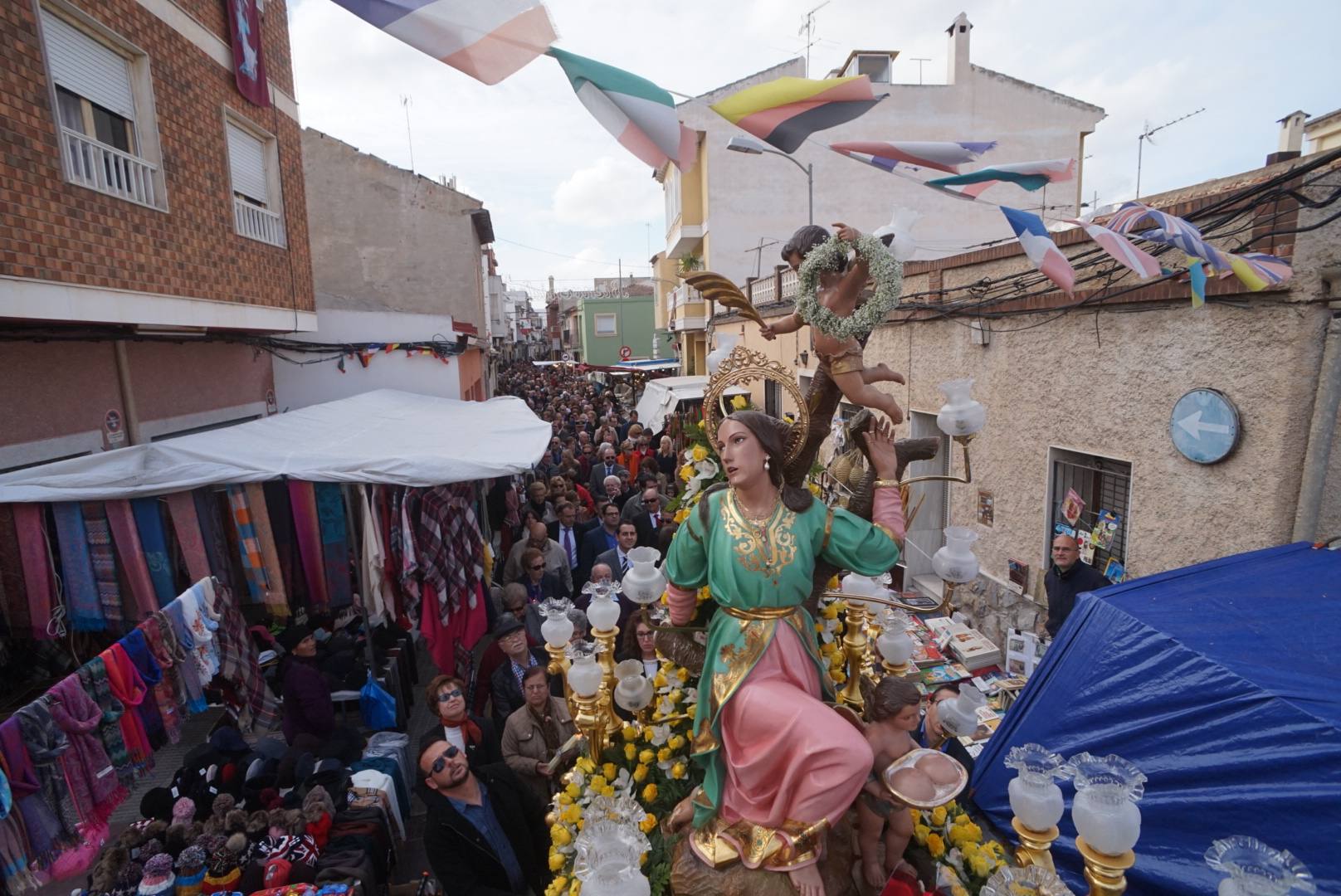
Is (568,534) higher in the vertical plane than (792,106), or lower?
lower

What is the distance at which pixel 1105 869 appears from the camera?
2121mm

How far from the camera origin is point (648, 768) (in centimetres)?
343

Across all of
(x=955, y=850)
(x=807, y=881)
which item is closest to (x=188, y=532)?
(x=807, y=881)

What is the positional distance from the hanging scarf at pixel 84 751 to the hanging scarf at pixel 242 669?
1.19m

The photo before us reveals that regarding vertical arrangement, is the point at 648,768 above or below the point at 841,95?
below

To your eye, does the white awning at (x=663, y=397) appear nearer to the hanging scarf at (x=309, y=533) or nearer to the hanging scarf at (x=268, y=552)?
the hanging scarf at (x=309, y=533)

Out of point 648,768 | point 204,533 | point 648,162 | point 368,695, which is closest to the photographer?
point 648,162

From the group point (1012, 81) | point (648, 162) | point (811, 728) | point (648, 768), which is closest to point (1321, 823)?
point (811, 728)

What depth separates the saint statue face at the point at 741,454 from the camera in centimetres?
275

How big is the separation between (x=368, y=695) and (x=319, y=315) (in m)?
8.93

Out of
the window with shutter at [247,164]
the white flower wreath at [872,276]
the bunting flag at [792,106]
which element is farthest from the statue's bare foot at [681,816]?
the window with shutter at [247,164]

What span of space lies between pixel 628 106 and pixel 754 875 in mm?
2816

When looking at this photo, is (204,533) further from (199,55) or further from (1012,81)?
(1012,81)

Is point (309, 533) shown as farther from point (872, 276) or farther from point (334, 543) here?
point (872, 276)
